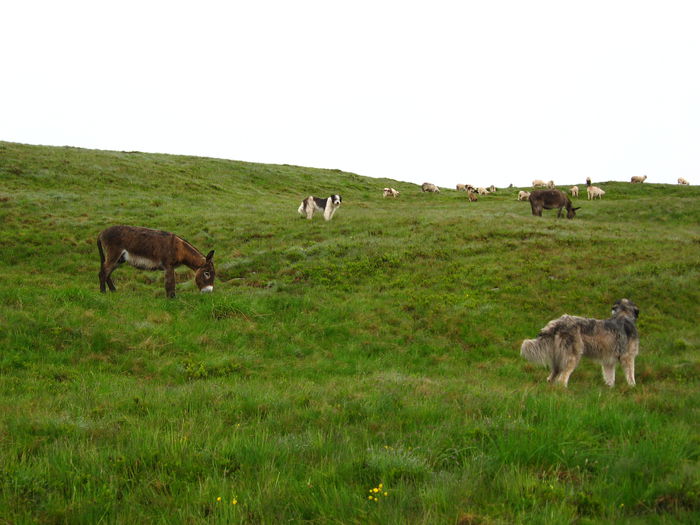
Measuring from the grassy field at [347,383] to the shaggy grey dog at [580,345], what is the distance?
0.44m

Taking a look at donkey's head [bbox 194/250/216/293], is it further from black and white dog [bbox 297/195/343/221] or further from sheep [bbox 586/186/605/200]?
sheep [bbox 586/186/605/200]

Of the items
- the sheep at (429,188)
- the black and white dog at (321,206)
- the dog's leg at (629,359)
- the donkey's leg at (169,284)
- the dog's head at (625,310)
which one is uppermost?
the sheep at (429,188)

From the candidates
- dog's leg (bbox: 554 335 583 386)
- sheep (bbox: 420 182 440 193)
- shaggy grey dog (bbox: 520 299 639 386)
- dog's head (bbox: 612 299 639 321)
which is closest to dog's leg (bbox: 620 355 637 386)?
shaggy grey dog (bbox: 520 299 639 386)

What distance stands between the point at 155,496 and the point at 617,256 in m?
20.5

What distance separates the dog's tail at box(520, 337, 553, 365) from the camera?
880cm

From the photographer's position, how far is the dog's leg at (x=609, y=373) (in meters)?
9.09

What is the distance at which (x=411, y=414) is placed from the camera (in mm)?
6199

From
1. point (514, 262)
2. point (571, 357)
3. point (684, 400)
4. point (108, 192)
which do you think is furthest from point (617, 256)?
point (108, 192)

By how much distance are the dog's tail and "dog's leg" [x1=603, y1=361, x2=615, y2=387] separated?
1.41 metres

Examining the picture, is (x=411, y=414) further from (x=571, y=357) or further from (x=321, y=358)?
(x=321, y=358)

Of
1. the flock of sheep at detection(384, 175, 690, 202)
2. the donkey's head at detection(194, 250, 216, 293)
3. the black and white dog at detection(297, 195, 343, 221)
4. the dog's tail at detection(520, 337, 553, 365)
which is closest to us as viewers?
the dog's tail at detection(520, 337, 553, 365)

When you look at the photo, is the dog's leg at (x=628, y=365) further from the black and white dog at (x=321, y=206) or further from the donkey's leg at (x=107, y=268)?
the black and white dog at (x=321, y=206)

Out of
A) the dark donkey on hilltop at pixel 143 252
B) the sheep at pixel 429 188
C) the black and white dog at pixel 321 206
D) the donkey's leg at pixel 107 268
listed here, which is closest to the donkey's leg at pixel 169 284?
the dark donkey on hilltop at pixel 143 252

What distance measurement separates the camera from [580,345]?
352 inches
